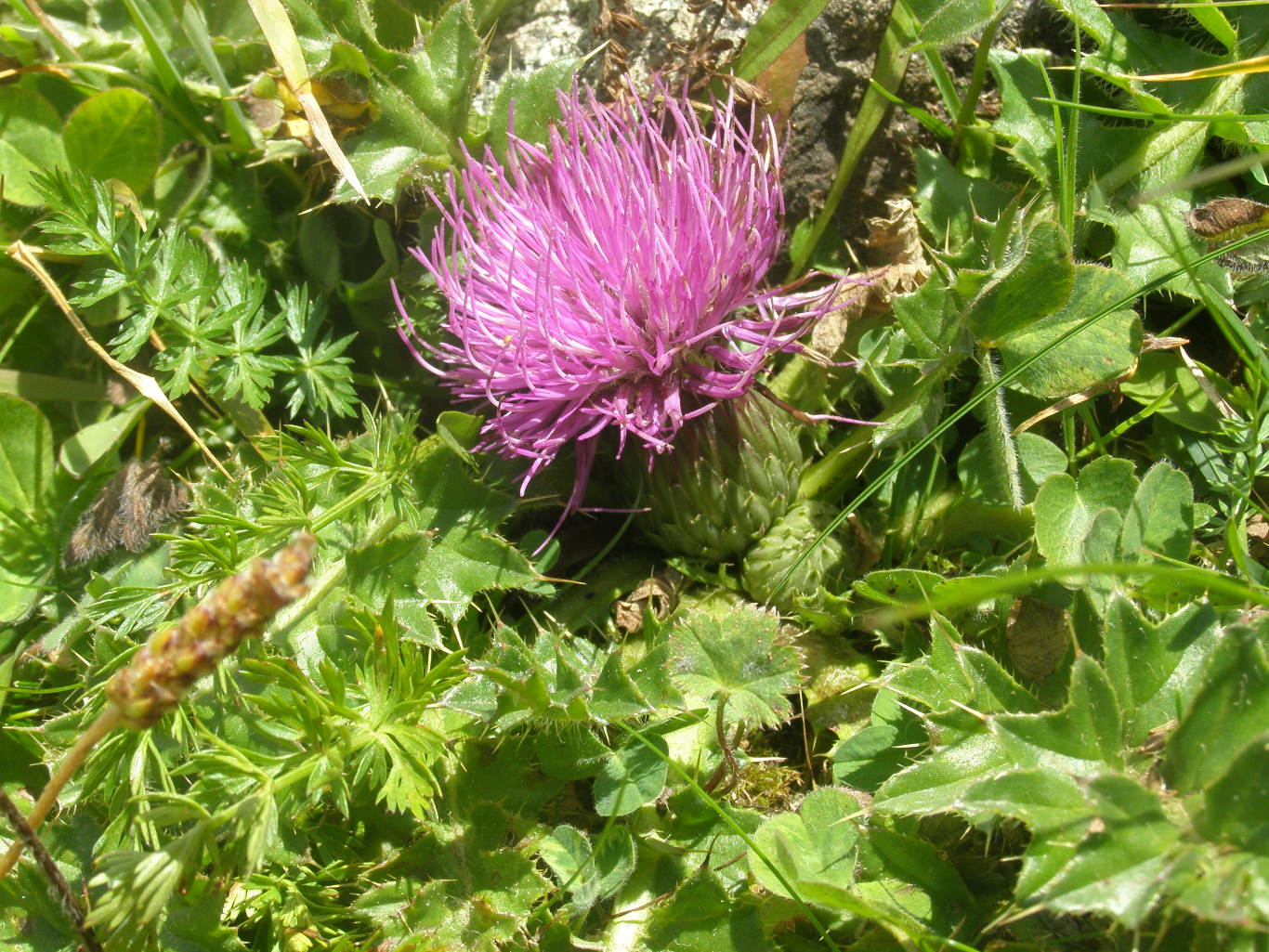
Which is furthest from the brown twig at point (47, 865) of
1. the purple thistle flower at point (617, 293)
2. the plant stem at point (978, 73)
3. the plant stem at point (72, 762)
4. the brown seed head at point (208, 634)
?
the plant stem at point (978, 73)

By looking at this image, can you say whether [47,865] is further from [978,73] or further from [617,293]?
[978,73]

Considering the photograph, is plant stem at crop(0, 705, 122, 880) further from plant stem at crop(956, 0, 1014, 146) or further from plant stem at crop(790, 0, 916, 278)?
plant stem at crop(956, 0, 1014, 146)

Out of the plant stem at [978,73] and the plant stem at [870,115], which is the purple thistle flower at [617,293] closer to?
the plant stem at [870,115]

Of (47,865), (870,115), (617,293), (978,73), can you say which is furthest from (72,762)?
(978,73)

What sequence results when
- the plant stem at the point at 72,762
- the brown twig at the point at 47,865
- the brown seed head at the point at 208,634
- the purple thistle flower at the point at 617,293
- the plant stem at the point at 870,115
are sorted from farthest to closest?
the plant stem at the point at 870,115 → the purple thistle flower at the point at 617,293 → the brown twig at the point at 47,865 → the plant stem at the point at 72,762 → the brown seed head at the point at 208,634

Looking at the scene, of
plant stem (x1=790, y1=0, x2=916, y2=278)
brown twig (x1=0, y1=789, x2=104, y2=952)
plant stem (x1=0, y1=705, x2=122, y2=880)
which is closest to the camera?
plant stem (x1=0, y1=705, x2=122, y2=880)

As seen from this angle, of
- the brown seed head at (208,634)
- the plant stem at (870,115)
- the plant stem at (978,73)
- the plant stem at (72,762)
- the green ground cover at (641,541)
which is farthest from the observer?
the plant stem at (870,115)

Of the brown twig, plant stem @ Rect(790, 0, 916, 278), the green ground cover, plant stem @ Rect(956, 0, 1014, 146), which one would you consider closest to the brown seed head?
the green ground cover

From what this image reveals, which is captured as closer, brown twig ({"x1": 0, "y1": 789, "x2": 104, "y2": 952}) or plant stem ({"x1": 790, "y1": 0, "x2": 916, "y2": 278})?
brown twig ({"x1": 0, "y1": 789, "x2": 104, "y2": 952})

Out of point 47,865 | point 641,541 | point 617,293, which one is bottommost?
point 641,541

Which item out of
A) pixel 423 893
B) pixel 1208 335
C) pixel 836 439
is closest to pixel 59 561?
pixel 423 893
